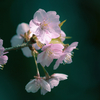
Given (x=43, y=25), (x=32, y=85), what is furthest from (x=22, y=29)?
(x=32, y=85)

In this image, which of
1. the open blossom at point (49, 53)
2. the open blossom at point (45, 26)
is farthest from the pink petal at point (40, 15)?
the open blossom at point (49, 53)

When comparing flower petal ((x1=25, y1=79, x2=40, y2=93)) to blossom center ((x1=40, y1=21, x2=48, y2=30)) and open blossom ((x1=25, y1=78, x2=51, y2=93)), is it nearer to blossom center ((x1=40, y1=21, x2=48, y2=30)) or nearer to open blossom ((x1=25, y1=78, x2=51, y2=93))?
open blossom ((x1=25, y1=78, x2=51, y2=93))

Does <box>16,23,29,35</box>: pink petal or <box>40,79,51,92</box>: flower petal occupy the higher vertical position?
<box>16,23,29,35</box>: pink petal

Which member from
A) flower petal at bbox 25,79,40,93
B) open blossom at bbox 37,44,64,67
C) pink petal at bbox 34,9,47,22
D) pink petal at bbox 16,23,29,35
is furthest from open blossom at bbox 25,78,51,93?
pink petal at bbox 16,23,29,35

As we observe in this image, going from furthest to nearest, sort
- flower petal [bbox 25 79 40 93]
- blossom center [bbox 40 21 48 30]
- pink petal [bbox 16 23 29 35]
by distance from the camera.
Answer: pink petal [bbox 16 23 29 35]
flower petal [bbox 25 79 40 93]
blossom center [bbox 40 21 48 30]

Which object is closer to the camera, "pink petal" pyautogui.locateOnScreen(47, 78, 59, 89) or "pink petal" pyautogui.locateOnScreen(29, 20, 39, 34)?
"pink petal" pyautogui.locateOnScreen(29, 20, 39, 34)

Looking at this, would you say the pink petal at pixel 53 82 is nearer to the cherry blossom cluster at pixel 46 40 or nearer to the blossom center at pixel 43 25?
the cherry blossom cluster at pixel 46 40

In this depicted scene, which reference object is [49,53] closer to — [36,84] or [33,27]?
[33,27]
